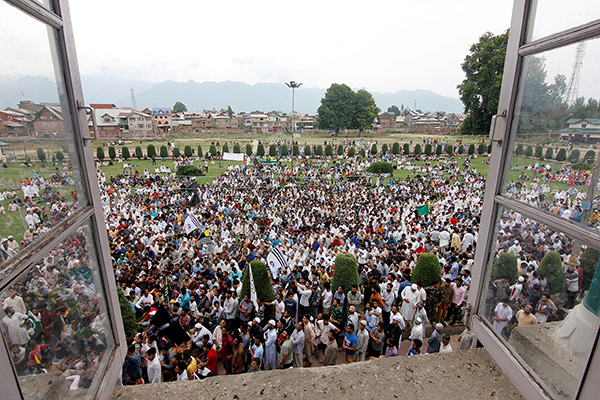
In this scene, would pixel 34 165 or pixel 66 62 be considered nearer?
pixel 34 165

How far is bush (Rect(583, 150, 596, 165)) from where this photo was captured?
49.4 inches

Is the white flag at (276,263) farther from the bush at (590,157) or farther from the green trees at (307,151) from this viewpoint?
the green trees at (307,151)

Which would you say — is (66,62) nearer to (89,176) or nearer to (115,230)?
(89,176)

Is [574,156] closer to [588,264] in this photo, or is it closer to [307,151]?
[588,264]

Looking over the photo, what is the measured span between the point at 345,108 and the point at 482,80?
26.2m

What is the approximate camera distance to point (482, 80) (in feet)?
118

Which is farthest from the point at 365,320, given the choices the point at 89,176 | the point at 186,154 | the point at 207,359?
the point at 186,154

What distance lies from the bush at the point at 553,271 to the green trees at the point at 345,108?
59.7m

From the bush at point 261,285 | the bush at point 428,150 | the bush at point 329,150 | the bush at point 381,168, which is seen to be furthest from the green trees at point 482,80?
the bush at point 261,285

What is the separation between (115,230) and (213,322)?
7552mm

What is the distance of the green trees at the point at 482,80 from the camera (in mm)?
34781

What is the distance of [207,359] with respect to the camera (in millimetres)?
4922

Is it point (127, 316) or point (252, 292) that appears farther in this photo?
point (252, 292)

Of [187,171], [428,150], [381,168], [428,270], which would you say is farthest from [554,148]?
[428,150]
